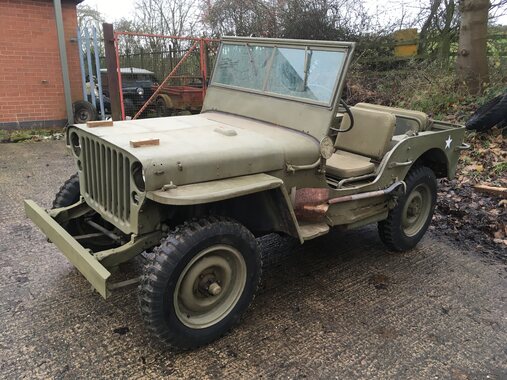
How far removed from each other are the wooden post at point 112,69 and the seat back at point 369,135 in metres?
5.14

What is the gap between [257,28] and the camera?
41.1 ft

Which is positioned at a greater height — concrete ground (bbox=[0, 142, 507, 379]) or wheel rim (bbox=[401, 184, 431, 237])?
wheel rim (bbox=[401, 184, 431, 237])

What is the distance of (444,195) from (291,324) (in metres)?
3.50

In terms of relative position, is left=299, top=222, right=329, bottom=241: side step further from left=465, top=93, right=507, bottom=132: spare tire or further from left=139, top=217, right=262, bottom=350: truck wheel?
left=465, top=93, right=507, bottom=132: spare tire

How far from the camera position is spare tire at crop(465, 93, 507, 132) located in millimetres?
6699

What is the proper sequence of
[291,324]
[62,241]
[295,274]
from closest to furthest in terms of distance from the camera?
[62,241]
[291,324]
[295,274]

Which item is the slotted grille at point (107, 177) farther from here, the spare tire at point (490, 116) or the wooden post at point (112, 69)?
the spare tire at point (490, 116)

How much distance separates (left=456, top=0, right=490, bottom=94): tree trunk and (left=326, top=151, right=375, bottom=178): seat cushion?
5477 millimetres

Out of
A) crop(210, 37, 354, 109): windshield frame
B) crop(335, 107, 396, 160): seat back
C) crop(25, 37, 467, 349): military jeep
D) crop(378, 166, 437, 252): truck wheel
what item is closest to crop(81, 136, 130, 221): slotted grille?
crop(25, 37, 467, 349): military jeep

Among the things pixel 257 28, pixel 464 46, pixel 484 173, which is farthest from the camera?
pixel 257 28

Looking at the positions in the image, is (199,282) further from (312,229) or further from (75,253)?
(312,229)

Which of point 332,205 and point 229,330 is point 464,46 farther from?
point 229,330

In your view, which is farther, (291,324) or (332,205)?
(332,205)

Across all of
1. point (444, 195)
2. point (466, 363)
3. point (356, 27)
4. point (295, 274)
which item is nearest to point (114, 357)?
point (295, 274)
